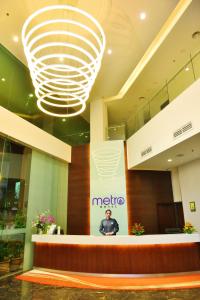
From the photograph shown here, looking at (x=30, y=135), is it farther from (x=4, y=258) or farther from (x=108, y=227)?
(x=108, y=227)

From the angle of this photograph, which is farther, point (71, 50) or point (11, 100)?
point (71, 50)

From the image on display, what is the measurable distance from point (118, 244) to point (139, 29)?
21.4ft

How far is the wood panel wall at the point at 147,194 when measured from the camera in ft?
27.8

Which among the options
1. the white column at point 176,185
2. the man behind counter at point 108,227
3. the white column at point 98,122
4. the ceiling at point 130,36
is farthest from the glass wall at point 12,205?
the white column at point 176,185

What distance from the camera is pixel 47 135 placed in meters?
8.28

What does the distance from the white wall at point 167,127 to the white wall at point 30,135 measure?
2.93m

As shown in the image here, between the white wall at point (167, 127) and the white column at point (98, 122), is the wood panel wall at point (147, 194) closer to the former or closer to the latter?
the white wall at point (167, 127)

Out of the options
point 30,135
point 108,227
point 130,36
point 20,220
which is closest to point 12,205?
point 20,220

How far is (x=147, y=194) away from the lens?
8.85 meters

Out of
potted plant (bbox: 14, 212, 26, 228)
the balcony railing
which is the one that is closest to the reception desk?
potted plant (bbox: 14, 212, 26, 228)

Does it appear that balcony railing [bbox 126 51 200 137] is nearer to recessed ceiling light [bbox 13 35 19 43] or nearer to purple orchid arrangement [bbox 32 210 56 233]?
purple orchid arrangement [bbox 32 210 56 233]

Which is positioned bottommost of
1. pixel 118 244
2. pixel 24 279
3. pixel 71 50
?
pixel 24 279

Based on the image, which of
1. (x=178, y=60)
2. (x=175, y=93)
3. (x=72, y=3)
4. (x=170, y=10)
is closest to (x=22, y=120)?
(x=72, y=3)

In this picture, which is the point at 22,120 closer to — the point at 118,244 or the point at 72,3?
the point at 72,3
